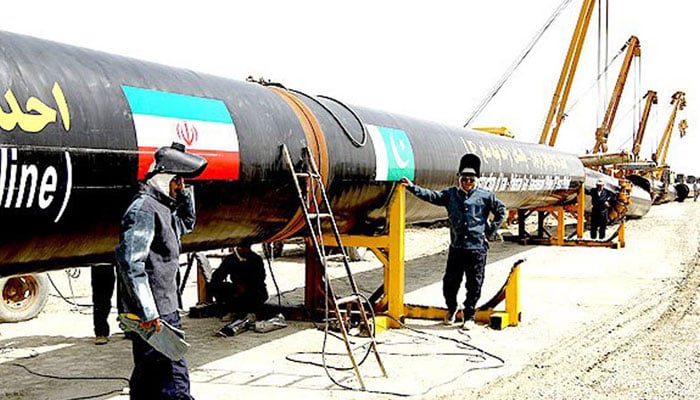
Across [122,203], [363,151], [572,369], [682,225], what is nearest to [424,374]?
[572,369]

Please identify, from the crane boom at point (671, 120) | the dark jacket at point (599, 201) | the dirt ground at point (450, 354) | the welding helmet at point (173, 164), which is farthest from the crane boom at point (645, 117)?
the welding helmet at point (173, 164)

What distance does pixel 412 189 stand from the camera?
8016mm

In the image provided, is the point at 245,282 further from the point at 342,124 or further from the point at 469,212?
the point at 469,212

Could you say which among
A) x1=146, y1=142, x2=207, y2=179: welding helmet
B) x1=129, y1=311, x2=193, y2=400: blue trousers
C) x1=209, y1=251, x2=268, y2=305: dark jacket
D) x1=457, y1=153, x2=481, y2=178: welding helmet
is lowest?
x1=209, y1=251, x2=268, y2=305: dark jacket

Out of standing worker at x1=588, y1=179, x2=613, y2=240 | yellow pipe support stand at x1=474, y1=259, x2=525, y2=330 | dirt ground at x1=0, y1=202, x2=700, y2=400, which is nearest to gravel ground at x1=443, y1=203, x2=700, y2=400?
dirt ground at x1=0, y1=202, x2=700, y2=400

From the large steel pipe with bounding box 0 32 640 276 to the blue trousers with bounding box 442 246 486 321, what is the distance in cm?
95

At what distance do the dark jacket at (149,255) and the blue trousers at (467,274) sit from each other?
4.33 metres

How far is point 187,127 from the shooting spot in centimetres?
511

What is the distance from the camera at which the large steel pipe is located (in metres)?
4.00

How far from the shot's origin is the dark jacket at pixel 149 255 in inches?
150

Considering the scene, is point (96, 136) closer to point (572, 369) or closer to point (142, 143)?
point (142, 143)

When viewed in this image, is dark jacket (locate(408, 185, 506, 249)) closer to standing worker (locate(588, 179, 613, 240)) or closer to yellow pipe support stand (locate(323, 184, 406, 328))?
yellow pipe support stand (locate(323, 184, 406, 328))

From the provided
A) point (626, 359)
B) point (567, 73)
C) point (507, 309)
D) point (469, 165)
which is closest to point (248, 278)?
point (469, 165)

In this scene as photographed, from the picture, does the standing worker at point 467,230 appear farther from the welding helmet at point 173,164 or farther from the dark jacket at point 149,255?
the dark jacket at point 149,255
